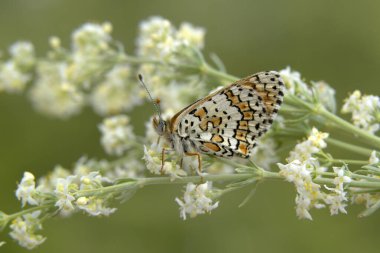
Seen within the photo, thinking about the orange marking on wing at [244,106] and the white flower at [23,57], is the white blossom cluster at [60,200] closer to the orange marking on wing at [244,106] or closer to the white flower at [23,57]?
the orange marking on wing at [244,106]

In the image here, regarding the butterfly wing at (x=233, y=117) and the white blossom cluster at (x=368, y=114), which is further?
the white blossom cluster at (x=368, y=114)

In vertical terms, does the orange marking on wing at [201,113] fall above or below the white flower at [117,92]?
below

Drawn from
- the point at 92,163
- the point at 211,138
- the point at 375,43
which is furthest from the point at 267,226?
the point at 211,138

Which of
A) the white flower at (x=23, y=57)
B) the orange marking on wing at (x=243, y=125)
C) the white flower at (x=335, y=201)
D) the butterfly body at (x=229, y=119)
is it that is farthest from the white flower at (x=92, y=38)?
the white flower at (x=335, y=201)

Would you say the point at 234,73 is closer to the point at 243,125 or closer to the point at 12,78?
the point at 12,78

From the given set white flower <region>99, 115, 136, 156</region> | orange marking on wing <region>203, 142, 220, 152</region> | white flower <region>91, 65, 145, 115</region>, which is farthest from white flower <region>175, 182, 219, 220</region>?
white flower <region>91, 65, 145, 115</region>

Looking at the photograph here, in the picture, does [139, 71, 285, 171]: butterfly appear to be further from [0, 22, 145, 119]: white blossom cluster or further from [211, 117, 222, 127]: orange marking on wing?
[0, 22, 145, 119]: white blossom cluster
